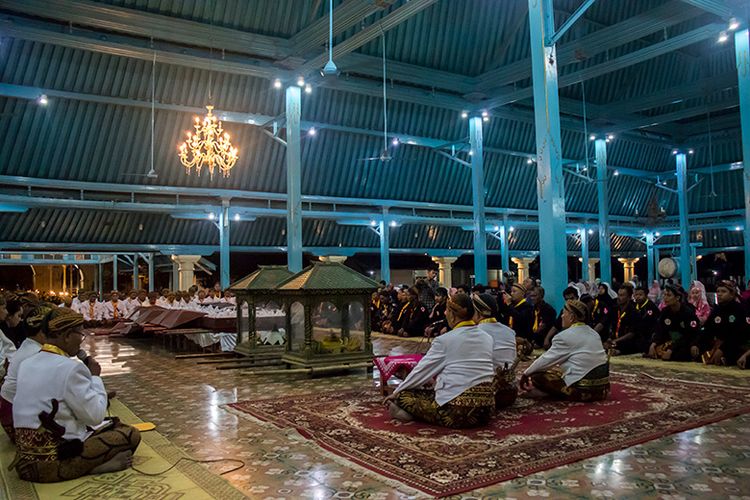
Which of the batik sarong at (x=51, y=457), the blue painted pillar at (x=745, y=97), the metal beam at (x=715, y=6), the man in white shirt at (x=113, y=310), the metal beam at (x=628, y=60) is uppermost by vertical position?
the metal beam at (x=715, y=6)

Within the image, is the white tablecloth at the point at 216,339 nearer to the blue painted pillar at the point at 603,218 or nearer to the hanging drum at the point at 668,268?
the blue painted pillar at the point at 603,218

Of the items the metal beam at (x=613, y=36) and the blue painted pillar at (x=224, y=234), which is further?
the blue painted pillar at (x=224, y=234)

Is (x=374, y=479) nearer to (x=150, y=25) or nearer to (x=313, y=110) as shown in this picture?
(x=150, y=25)

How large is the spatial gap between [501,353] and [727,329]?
3.44 meters

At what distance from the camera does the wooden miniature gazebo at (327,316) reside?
6.63 meters

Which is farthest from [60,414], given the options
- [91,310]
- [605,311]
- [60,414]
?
[91,310]

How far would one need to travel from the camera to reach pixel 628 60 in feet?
39.2

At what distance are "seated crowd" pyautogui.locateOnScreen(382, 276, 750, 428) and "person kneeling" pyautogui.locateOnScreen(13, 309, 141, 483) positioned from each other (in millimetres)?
1945

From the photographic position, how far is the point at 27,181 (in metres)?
13.3

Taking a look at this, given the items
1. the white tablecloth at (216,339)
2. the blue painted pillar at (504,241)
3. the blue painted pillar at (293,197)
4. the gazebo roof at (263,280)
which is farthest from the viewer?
the blue painted pillar at (504,241)

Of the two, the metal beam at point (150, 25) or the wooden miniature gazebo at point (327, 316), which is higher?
the metal beam at point (150, 25)

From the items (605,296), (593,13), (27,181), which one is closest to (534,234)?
(593,13)

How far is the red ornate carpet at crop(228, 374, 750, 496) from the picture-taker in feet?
10.8

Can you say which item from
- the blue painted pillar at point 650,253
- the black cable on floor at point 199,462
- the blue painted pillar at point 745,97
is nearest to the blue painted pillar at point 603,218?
the blue painted pillar at point 745,97
